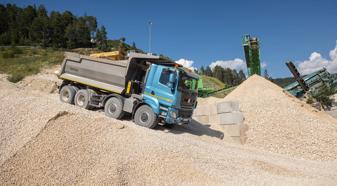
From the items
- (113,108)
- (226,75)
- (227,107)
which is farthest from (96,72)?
(226,75)

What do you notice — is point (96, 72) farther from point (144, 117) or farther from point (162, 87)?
point (162, 87)

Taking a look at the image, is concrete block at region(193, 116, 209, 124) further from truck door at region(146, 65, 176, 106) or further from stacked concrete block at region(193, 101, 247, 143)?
truck door at region(146, 65, 176, 106)

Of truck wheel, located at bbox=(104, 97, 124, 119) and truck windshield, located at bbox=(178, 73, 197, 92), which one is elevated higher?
truck windshield, located at bbox=(178, 73, 197, 92)

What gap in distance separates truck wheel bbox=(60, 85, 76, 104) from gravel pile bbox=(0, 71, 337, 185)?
288 cm

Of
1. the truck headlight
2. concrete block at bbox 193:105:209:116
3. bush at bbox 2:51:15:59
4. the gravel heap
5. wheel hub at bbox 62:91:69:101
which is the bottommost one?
the gravel heap

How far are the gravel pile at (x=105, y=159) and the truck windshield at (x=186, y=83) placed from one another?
7.66ft

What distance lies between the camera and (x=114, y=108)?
1148 cm

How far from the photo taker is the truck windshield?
10.7m

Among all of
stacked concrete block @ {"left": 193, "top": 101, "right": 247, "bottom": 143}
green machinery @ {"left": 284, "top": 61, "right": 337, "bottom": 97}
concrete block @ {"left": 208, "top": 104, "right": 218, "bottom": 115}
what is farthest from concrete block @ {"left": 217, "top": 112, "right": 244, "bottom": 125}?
green machinery @ {"left": 284, "top": 61, "right": 337, "bottom": 97}

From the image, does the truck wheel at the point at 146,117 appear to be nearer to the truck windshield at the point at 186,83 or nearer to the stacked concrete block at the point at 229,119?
the truck windshield at the point at 186,83

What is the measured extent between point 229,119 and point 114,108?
17.1 ft

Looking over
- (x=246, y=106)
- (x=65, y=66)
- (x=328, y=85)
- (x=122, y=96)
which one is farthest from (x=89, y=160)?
(x=328, y=85)

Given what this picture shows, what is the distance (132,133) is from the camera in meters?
8.58

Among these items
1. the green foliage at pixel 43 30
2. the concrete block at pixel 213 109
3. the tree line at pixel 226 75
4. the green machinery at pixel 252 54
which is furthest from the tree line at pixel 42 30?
the concrete block at pixel 213 109
